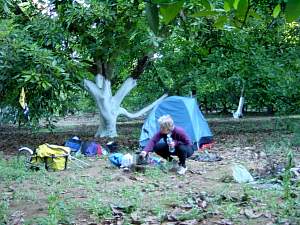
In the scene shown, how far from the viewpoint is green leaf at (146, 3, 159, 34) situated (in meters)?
1.27

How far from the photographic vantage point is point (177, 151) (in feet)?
22.8

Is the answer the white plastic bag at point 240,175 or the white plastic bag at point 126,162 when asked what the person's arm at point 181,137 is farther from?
the white plastic bag at point 240,175

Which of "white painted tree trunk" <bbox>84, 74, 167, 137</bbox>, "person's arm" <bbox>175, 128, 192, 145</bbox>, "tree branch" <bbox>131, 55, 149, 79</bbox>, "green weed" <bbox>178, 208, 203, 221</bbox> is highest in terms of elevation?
"tree branch" <bbox>131, 55, 149, 79</bbox>

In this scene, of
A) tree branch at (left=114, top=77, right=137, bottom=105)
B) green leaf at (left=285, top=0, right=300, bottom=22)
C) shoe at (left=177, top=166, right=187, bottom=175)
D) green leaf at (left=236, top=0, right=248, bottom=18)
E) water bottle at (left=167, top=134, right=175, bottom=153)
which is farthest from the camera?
tree branch at (left=114, top=77, right=137, bottom=105)

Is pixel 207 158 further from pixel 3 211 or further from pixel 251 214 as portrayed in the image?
pixel 3 211

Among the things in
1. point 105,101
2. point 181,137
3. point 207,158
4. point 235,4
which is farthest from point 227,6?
point 105,101

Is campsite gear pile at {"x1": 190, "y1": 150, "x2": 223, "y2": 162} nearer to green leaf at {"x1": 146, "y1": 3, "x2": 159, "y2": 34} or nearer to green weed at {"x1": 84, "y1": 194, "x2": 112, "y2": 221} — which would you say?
green weed at {"x1": 84, "y1": 194, "x2": 112, "y2": 221}

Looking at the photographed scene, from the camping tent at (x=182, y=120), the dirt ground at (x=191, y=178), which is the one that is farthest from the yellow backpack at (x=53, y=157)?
the camping tent at (x=182, y=120)

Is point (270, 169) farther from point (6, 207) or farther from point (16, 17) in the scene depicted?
point (16, 17)

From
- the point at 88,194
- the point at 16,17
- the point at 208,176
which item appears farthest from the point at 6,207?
the point at 16,17

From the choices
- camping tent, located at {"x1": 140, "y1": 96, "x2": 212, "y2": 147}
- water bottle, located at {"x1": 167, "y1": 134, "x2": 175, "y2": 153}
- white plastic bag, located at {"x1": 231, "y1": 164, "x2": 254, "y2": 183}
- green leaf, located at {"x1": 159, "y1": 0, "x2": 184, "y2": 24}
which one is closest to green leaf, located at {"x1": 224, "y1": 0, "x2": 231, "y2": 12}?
green leaf, located at {"x1": 159, "y1": 0, "x2": 184, "y2": 24}

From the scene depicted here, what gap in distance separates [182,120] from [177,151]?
127 inches

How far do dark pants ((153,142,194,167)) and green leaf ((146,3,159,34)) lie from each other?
5.64 m

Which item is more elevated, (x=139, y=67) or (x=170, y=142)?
(x=139, y=67)
